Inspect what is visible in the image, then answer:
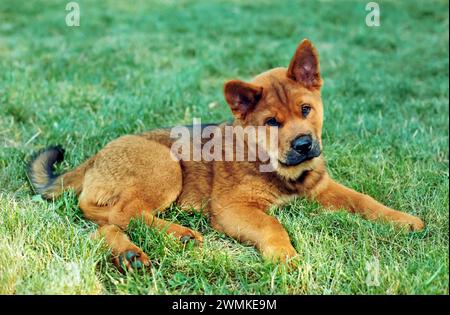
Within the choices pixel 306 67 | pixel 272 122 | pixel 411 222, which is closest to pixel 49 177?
pixel 272 122

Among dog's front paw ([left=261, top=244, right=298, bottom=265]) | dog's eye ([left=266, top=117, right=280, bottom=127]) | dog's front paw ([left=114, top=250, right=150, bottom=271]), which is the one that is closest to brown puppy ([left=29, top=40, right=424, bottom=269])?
dog's eye ([left=266, top=117, right=280, bottom=127])

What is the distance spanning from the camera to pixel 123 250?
3639 mm

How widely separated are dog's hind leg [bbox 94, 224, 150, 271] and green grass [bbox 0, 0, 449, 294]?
0.07 metres

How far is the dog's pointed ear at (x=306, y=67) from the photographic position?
14.1 feet

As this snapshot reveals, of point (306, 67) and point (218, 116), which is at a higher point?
point (306, 67)

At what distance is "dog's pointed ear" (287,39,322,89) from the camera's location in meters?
4.29

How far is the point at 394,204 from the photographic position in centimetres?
475

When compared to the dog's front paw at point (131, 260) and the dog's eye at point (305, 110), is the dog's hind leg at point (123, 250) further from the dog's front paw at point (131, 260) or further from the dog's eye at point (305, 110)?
the dog's eye at point (305, 110)

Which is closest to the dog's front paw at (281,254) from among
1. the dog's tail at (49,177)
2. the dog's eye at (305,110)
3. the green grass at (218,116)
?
the green grass at (218,116)

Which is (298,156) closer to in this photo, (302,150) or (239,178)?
(302,150)

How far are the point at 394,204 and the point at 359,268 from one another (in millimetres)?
1486

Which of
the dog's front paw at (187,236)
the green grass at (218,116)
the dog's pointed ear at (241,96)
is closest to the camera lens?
the green grass at (218,116)

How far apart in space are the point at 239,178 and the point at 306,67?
1.03 meters
